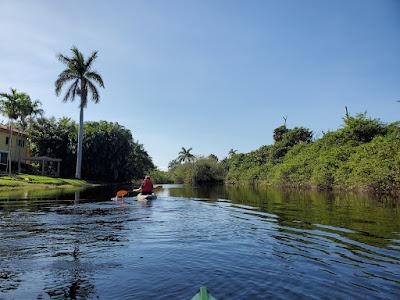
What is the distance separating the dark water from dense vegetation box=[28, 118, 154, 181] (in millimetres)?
46918

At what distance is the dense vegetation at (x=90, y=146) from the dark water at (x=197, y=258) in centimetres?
4692

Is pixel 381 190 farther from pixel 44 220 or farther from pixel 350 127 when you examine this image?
pixel 44 220

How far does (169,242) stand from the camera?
440 inches

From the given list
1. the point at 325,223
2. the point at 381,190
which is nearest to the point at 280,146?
the point at 381,190

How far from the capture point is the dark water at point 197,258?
21.9ft

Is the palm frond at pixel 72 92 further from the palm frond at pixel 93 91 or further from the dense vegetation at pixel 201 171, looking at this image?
the dense vegetation at pixel 201 171

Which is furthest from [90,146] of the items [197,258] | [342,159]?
[197,258]

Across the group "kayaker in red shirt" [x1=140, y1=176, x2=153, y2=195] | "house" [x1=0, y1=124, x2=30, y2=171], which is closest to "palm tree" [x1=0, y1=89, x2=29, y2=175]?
"house" [x1=0, y1=124, x2=30, y2=171]

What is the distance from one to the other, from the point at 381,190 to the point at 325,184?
11619 mm

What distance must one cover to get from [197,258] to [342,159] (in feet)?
127

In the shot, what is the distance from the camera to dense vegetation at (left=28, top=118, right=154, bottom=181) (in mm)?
60500

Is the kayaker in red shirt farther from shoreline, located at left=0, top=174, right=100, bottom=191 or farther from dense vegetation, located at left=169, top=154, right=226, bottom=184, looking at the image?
dense vegetation, located at left=169, top=154, right=226, bottom=184

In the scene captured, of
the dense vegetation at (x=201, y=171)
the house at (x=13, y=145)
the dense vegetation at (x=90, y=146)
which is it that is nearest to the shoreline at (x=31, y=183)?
the house at (x=13, y=145)

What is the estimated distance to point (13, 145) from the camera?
58.3 meters
